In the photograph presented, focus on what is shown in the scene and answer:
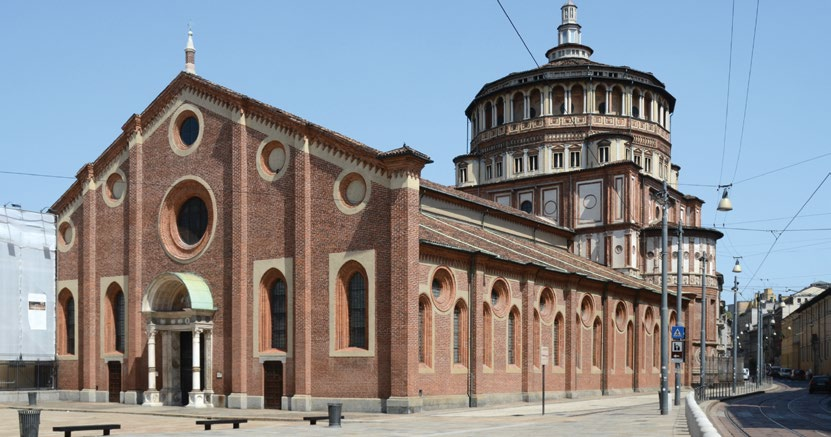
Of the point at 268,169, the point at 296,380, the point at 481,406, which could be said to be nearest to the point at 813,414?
the point at 481,406

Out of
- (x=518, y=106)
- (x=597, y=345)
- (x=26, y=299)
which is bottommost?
(x=597, y=345)

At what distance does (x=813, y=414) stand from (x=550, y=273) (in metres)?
12.9

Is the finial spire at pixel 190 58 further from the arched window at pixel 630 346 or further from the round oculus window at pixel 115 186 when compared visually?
the arched window at pixel 630 346

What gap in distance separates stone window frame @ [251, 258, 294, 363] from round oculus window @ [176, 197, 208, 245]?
4310 mm

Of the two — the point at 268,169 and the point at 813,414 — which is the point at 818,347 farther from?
the point at 268,169

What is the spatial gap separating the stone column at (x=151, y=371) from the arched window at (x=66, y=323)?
7.30 m

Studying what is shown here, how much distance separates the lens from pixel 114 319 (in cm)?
4303

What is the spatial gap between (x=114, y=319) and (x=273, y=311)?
10468mm

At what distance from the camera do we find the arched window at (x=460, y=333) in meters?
35.9

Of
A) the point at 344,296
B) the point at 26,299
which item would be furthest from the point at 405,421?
the point at 26,299

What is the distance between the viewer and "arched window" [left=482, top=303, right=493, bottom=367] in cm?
3753

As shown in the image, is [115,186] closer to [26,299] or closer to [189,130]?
[189,130]

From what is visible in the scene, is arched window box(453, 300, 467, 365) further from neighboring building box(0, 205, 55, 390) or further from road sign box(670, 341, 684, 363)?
neighboring building box(0, 205, 55, 390)

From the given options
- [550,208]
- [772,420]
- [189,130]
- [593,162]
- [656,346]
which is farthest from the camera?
[550,208]
